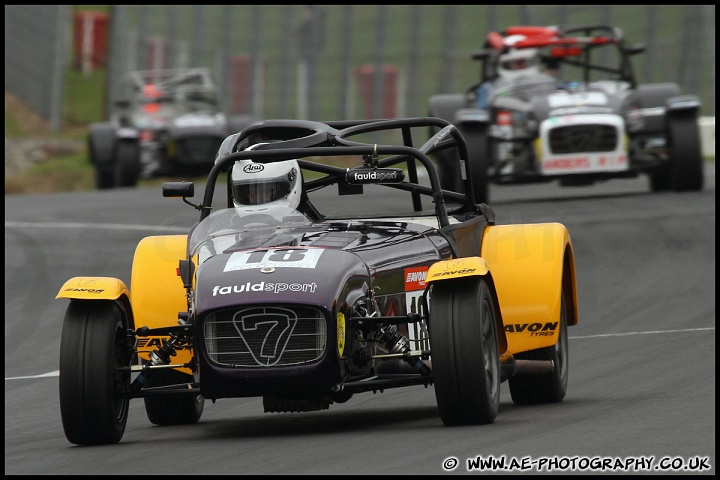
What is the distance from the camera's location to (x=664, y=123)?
1934 cm

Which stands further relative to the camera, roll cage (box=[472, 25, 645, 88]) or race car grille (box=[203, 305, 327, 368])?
roll cage (box=[472, 25, 645, 88])

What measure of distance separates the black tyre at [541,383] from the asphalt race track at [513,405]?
0.49 ft

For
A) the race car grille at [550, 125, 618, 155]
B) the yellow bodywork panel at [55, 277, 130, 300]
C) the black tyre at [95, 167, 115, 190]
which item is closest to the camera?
the yellow bodywork panel at [55, 277, 130, 300]

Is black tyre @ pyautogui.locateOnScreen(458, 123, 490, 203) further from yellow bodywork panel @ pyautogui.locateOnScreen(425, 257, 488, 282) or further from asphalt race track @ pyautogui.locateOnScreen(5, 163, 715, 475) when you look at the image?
yellow bodywork panel @ pyautogui.locateOnScreen(425, 257, 488, 282)

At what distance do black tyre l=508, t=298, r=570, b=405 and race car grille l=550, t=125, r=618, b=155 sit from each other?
9716 mm

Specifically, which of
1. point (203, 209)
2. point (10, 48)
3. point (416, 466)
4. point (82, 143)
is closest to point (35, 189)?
point (82, 143)

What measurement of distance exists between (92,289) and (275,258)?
923mm

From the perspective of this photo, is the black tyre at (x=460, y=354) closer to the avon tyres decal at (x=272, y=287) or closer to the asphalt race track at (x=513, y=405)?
the asphalt race track at (x=513, y=405)

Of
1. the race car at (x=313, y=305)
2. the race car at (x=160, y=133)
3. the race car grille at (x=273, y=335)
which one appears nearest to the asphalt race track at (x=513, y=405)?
the race car at (x=313, y=305)

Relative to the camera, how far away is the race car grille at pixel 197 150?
26.5m

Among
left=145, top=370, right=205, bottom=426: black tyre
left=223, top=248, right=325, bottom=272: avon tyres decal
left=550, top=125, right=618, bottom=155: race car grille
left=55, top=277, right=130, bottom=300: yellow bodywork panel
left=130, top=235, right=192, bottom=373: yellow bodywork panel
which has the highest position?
left=550, top=125, right=618, bottom=155: race car grille

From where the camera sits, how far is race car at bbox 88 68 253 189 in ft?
83.8

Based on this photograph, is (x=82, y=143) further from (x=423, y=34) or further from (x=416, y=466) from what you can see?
(x=416, y=466)

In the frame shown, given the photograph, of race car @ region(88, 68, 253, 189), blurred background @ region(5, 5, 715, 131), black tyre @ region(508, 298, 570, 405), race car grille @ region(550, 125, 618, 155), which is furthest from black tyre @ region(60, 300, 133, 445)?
blurred background @ region(5, 5, 715, 131)
